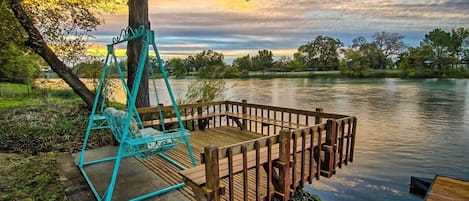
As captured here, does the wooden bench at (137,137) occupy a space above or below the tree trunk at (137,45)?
below

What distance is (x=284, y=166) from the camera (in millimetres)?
3092

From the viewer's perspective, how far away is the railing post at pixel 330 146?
376cm

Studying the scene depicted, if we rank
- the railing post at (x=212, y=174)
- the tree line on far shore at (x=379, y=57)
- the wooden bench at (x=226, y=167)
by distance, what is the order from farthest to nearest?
the tree line on far shore at (x=379, y=57), the wooden bench at (x=226, y=167), the railing post at (x=212, y=174)

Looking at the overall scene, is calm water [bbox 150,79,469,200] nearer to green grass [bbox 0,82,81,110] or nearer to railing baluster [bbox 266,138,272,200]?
railing baluster [bbox 266,138,272,200]

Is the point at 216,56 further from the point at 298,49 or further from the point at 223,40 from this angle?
the point at 298,49

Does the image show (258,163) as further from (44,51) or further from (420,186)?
(44,51)

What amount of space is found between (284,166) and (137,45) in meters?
4.72

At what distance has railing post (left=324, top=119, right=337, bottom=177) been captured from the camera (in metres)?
3.76

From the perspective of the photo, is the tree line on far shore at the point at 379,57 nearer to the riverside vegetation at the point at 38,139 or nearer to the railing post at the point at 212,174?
the riverside vegetation at the point at 38,139

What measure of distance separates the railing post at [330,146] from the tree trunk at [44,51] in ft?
21.4

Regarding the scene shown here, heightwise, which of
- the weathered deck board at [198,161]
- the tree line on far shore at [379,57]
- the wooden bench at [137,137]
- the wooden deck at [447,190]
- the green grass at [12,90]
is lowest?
the wooden deck at [447,190]

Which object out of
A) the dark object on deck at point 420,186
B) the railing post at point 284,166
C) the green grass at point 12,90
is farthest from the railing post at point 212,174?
the green grass at point 12,90

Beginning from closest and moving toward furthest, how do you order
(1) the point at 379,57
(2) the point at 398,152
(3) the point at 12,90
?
(2) the point at 398,152 → (3) the point at 12,90 → (1) the point at 379,57

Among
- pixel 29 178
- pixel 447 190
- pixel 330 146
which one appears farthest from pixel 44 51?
pixel 447 190
